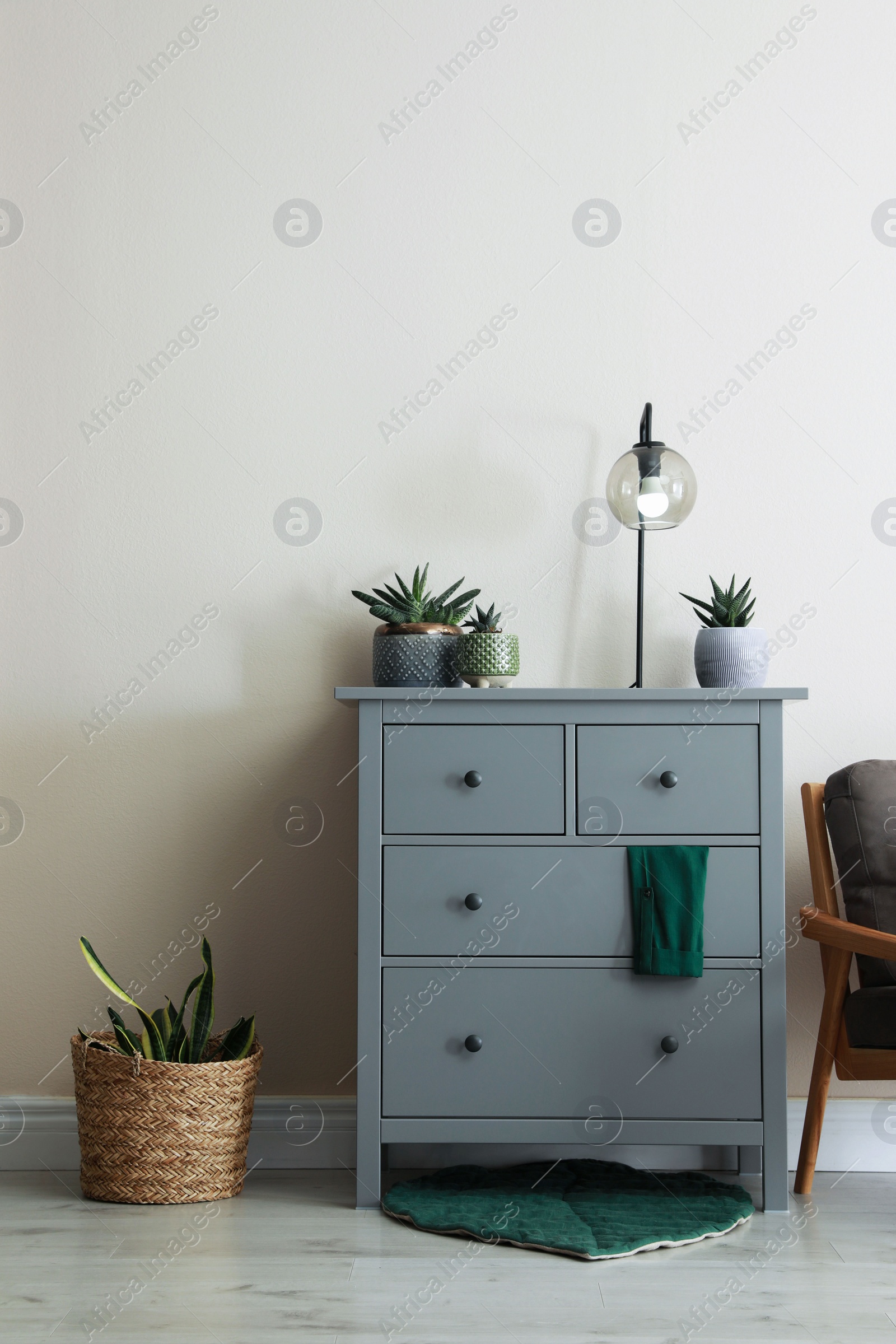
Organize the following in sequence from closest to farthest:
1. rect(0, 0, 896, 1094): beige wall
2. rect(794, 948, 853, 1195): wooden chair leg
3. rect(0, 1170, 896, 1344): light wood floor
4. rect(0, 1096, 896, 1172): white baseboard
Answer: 1. rect(0, 1170, 896, 1344): light wood floor
2. rect(794, 948, 853, 1195): wooden chair leg
3. rect(0, 1096, 896, 1172): white baseboard
4. rect(0, 0, 896, 1094): beige wall

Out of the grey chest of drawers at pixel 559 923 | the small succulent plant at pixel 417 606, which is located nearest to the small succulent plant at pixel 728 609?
the grey chest of drawers at pixel 559 923


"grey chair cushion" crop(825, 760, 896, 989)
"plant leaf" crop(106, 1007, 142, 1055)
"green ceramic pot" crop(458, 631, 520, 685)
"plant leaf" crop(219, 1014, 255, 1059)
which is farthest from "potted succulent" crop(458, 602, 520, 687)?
"plant leaf" crop(106, 1007, 142, 1055)

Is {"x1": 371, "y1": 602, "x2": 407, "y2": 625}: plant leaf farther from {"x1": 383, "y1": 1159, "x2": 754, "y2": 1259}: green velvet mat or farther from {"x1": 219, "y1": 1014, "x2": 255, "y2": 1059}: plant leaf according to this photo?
{"x1": 383, "y1": 1159, "x2": 754, "y2": 1259}: green velvet mat

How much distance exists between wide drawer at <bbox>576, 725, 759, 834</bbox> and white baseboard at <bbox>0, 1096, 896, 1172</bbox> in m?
0.82

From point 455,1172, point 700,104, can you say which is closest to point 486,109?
point 700,104

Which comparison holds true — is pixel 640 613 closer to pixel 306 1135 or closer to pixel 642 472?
pixel 642 472

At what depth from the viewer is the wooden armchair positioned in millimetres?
2107

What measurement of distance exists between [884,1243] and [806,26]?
280 cm

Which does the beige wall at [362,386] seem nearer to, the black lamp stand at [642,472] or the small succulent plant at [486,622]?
the black lamp stand at [642,472]

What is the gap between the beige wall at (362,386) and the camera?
2559mm

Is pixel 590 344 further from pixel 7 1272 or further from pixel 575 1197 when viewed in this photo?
pixel 7 1272

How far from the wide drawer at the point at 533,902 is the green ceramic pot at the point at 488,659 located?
0.37 m

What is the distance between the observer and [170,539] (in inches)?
102

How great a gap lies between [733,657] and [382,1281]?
1.38 meters
